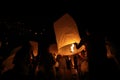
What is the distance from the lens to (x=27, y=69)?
5.11m

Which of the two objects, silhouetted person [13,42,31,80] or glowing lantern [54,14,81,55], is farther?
silhouetted person [13,42,31,80]

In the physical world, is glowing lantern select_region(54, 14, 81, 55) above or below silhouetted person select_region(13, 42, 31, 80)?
above

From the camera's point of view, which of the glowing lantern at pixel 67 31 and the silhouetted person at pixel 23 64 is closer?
the glowing lantern at pixel 67 31

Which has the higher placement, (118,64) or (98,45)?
(98,45)

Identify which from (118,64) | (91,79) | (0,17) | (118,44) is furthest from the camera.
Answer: (0,17)

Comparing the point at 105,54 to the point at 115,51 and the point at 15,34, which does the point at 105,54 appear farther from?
the point at 15,34

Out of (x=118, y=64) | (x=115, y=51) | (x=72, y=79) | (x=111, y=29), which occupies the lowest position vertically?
(x=72, y=79)

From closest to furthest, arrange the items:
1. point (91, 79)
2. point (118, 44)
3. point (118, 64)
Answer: point (91, 79)
point (118, 64)
point (118, 44)

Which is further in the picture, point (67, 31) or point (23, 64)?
point (23, 64)

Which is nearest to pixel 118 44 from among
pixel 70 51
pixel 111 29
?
pixel 111 29

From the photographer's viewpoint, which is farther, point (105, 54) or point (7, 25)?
point (7, 25)

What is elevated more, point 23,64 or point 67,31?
point 67,31

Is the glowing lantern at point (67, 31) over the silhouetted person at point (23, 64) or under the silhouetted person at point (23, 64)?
over

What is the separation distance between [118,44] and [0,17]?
3954 millimetres
